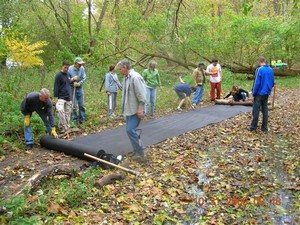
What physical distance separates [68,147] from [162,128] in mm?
3209

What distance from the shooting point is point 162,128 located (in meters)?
8.88

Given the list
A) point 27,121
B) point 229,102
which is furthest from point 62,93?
point 229,102

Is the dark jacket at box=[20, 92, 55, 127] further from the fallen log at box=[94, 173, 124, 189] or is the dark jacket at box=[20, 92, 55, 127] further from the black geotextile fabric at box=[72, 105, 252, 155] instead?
the fallen log at box=[94, 173, 124, 189]

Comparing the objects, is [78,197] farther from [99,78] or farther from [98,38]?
[98,38]

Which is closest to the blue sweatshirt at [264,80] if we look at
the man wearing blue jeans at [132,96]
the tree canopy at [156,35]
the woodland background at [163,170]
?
the woodland background at [163,170]

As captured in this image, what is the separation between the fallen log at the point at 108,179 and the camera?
16.5 ft

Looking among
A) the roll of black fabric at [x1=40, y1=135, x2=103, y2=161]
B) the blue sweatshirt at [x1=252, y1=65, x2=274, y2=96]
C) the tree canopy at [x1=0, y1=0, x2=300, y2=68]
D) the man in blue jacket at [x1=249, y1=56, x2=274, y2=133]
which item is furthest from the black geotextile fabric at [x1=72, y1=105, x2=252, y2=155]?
the tree canopy at [x1=0, y1=0, x2=300, y2=68]

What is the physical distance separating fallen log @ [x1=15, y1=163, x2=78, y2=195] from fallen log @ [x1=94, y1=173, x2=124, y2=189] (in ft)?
1.92

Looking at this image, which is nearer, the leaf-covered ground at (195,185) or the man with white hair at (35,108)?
the leaf-covered ground at (195,185)

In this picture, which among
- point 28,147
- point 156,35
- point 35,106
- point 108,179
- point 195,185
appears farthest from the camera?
point 156,35

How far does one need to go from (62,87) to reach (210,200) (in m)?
4.88

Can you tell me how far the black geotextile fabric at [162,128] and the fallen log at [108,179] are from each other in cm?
127

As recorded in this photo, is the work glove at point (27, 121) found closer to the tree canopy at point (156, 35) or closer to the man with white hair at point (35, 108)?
the man with white hair at point (35, 108)

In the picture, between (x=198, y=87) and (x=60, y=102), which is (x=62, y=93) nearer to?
(x=60, y=102)
